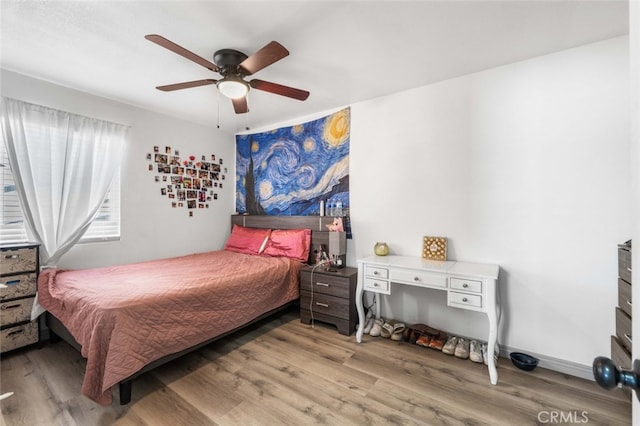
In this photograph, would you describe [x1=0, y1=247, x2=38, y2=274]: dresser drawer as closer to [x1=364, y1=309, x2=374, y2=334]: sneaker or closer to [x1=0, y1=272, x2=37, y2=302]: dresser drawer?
[x1=0, y1=272, x2=37, y2=302]: dresser drawer

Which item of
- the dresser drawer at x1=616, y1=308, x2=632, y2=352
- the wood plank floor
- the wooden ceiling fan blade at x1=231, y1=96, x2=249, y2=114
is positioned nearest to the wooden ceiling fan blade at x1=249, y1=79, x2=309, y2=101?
the wooden ceiling fan blade at x1=231, y1=96, x2=249, y2=114

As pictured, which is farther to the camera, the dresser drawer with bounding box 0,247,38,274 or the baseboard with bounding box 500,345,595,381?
the dresser drawer with bounding box 0,247,38,274

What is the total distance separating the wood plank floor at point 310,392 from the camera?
1.62 meters

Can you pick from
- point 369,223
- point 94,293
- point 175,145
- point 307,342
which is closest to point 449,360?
point 307,342

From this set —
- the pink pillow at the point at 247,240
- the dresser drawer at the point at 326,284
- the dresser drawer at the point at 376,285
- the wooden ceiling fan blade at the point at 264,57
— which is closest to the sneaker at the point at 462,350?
the dresser drawer at the point at 376,285

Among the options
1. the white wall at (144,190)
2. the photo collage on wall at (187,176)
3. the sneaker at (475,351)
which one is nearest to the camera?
the sneaker at (475,351)

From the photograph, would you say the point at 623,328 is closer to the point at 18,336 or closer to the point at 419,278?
the point at 419,278

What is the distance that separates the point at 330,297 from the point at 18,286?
2.73m

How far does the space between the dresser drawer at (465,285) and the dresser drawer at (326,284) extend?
96 centimetres

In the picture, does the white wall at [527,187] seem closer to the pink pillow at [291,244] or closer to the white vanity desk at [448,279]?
the white vanity desk at [448,279]

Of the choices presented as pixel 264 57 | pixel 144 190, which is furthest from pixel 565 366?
pixel 144 190

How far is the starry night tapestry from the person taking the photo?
327 cm

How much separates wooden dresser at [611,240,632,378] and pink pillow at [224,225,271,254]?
Answer: 126 inches

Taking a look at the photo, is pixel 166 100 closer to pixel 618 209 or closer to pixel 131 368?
pixel 131 368
